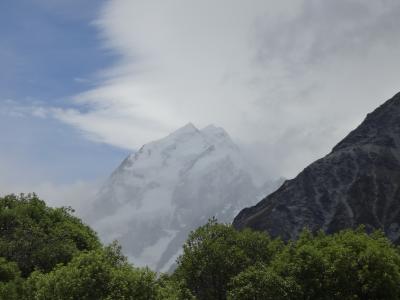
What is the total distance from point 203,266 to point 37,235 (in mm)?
23653

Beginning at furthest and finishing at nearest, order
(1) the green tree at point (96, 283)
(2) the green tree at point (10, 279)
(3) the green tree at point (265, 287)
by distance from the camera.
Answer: (3) the green tree at point (265, 287)
(2) the green tree at point (10, 279)
(1) the green tree at point (96, 283)

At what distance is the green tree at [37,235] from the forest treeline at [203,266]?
0.43 ft

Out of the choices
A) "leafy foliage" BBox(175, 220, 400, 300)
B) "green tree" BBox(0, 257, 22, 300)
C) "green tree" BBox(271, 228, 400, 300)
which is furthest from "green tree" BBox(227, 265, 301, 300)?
"green tree" BBox(0, 257, 22, 300)

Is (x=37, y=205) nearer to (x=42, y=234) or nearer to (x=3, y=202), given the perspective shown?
(x=3, y=202)

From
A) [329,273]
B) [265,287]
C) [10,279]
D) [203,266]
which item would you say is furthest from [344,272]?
[10,279]

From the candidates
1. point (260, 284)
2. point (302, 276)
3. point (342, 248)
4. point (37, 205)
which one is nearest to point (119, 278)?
point (260, 284)

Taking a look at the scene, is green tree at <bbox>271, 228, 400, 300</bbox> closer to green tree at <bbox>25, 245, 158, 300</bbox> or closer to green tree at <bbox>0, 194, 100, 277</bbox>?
green tree at <bbox>25, 245, 158, 300</bbox>

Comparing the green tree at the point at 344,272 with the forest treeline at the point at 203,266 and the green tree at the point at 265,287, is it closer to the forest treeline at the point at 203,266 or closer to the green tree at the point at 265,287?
the forest treeline at the point at 203,266

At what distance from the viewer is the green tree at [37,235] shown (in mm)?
72062

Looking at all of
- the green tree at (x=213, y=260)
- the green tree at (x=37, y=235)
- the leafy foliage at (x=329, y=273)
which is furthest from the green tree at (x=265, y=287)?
the green tree at (x=37, y=235)

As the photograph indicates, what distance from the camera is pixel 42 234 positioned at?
3007 inches

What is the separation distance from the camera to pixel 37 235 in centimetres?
7606

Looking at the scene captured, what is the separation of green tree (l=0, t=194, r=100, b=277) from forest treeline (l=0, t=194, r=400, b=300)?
0.43 feet

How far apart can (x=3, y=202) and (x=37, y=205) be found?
607cm
